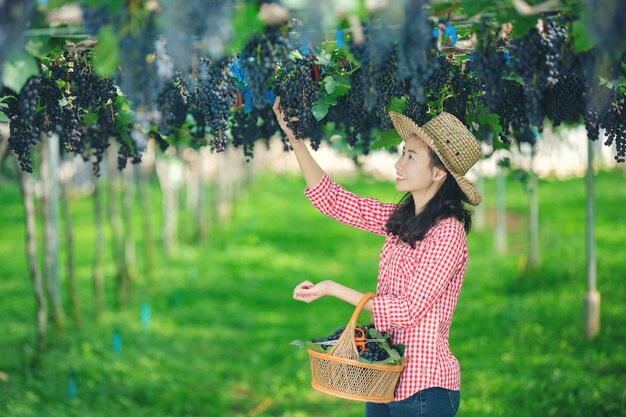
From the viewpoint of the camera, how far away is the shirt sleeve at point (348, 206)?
4.16m

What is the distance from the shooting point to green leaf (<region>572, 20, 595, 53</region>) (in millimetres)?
2949

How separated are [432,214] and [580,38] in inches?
44.0

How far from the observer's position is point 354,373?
3.65m

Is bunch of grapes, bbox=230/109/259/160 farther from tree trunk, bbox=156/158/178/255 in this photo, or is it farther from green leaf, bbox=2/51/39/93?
tree trunk, bbox=156/158/178/255

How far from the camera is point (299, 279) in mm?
14375

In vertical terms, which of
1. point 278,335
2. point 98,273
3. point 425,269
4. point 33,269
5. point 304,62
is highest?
point 304,62

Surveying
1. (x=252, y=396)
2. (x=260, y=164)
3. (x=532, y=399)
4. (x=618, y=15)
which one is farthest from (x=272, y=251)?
(x=260, y=164)

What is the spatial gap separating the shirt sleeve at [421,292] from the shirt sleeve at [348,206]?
56cm

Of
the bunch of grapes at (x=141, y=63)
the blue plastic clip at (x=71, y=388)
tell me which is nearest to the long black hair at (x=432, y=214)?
the bunch of grapes at (x=141, y=63)

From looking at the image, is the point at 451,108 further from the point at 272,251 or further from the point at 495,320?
the point at 272,251

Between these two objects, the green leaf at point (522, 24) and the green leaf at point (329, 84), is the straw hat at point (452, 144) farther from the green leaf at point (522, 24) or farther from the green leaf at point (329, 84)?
the green leaf at point (522, 24)

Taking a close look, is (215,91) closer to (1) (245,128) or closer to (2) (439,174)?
(2) (439,174)

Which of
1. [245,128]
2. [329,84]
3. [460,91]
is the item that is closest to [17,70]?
[329,84]

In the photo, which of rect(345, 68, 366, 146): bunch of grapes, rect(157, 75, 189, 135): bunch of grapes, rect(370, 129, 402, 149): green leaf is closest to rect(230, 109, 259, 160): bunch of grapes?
rect(157, 75, 189, 135): bunch of grapes
